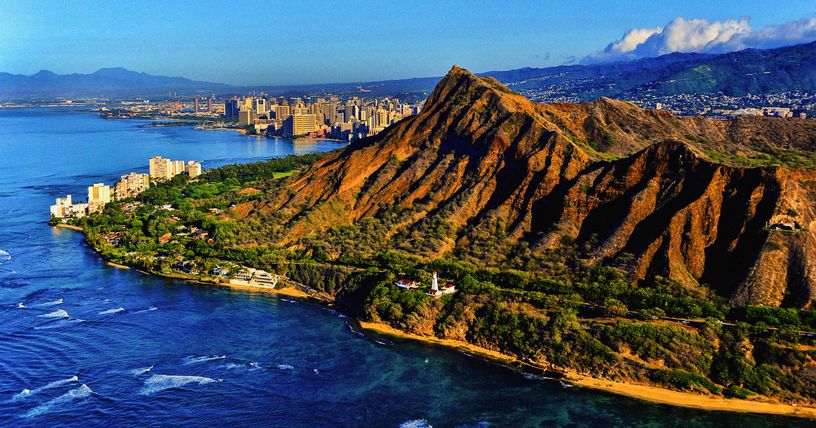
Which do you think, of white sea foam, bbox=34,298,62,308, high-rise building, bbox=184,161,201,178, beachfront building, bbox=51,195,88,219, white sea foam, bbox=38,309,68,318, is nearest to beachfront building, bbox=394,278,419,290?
A: white sea foam, bbox=38,309,68,318

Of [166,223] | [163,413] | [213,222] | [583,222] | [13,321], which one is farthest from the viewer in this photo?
[166,223]

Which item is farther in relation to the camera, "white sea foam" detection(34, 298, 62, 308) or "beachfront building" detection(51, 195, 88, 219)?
"beachfront building" detection(51, 195, 88, 219)

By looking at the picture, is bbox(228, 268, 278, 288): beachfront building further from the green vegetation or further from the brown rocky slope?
the brown rocky slope

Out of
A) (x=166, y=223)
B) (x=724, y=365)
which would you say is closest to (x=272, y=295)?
(x=166, y=223)

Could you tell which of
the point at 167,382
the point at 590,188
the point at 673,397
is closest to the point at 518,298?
the point at 673,397

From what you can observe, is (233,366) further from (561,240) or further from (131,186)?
(131,186)

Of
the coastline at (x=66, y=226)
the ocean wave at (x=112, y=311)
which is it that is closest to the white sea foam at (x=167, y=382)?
the ocean wave at (x=112, y=311)

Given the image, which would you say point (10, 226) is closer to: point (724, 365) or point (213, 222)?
point (213, 222)
